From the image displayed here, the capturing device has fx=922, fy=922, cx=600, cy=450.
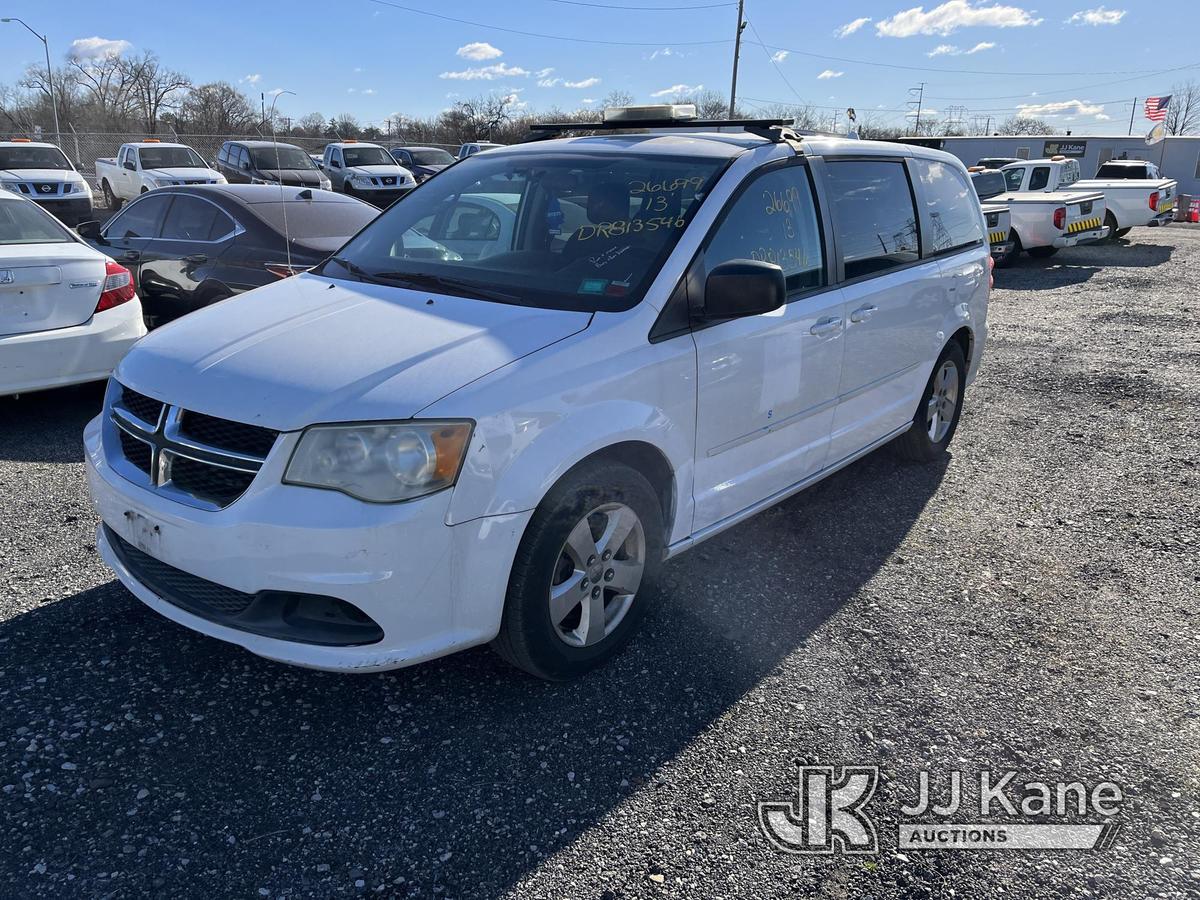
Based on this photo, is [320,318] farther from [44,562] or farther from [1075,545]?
[1075,545]

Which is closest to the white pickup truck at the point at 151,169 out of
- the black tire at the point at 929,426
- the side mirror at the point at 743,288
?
the black tire at the point at 929,426

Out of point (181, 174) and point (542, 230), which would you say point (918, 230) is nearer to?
point (542, 230)

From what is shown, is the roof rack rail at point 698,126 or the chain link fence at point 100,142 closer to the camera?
the roof rack rail at point 698,126

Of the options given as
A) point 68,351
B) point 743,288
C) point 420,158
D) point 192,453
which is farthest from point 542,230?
point 420,158

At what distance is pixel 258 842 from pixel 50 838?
1.78 feet

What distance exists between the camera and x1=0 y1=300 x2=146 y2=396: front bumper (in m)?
5.38

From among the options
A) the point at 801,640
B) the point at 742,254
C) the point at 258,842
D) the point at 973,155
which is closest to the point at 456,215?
the point at 742,254

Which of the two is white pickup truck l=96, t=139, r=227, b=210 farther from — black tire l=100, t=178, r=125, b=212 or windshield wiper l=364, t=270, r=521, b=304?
windshield wiper l=364, t=270, r=521, b=304

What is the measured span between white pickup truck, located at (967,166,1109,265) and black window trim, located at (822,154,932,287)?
11.5 m

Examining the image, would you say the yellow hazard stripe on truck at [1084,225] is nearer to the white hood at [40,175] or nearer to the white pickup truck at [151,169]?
the white pickup truck at [151,169]

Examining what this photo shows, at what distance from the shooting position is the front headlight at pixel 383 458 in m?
2.64

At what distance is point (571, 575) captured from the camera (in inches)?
123

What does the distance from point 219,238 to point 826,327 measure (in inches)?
201

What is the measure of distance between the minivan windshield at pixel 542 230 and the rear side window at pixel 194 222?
137 inches
